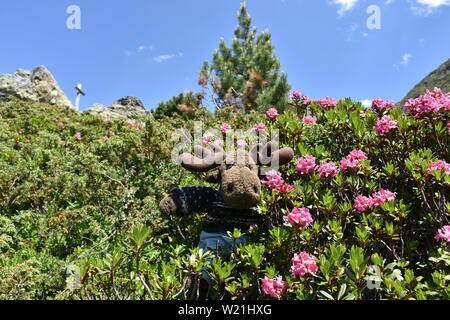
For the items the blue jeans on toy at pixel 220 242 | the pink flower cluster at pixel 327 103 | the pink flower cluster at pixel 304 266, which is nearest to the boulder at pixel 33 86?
the pink flower cluster at pixel 327 103

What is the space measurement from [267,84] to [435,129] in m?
15.8

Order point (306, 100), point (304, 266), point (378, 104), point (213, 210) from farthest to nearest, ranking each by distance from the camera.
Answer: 1. point (306, 100)
2. point (378, 104)
3. point (213, 210)
4. point (304, 266)

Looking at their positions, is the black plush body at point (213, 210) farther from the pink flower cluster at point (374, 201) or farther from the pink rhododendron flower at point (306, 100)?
the pink rhododendron flower at point (306, 100)

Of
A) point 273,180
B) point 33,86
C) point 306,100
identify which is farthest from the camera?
point 33,86

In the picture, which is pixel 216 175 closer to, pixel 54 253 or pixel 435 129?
pixel 435 129

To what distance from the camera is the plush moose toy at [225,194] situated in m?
2.35

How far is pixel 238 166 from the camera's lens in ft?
8.04

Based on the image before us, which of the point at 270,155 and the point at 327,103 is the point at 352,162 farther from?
the point at 327,103

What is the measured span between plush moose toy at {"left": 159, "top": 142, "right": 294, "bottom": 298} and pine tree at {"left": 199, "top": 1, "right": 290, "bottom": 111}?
11304 millimetres

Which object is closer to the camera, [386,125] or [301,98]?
[386,125]

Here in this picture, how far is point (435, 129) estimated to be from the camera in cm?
275

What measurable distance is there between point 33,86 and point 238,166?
68.2 feet

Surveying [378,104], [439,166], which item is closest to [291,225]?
[439,166]

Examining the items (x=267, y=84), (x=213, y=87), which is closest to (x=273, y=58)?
(x=267, y=84)
